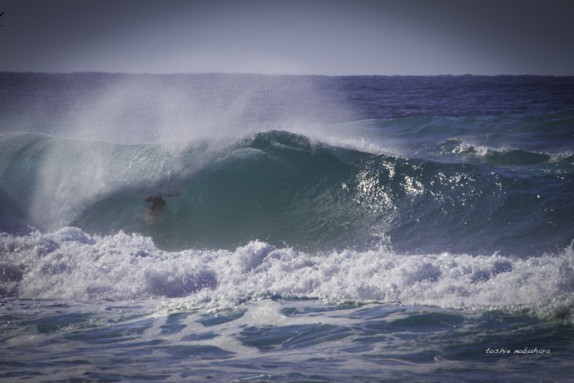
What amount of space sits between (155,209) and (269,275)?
6.25 m

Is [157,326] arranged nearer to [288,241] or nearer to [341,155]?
[288,241]

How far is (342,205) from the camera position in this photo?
13938 millimetres

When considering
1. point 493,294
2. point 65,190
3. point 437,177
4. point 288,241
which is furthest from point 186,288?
point 65,190

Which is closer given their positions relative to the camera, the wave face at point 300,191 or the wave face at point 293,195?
the wave face at point 300,191

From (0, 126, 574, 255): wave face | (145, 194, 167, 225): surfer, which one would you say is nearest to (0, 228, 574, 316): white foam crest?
(0, 126, 574, 255): wave face

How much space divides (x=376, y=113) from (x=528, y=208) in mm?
21412

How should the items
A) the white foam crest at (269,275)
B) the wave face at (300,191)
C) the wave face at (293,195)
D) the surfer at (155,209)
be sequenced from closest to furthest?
the white foam crest at (269,275) < the wave face at (300,191) < the wave face at (293,195) < the surfer at (155,209)

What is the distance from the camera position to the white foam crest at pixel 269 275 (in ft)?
26.6

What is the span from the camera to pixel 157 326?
25.5 feet

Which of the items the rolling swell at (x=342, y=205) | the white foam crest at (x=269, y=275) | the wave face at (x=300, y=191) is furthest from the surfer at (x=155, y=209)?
the white foam crest at (x=269, y=275)

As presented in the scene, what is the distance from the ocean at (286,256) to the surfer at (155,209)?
5 cm

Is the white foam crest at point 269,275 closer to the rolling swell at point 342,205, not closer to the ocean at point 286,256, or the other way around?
the ocean at point 286,256

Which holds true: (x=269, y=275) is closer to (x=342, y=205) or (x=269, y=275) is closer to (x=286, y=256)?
(x=286, y=256)

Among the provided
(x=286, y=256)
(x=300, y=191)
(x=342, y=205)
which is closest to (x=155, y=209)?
(x=300, y=191)
